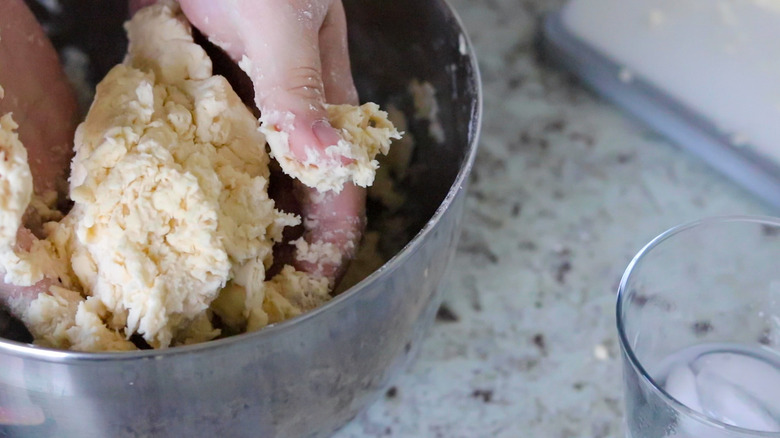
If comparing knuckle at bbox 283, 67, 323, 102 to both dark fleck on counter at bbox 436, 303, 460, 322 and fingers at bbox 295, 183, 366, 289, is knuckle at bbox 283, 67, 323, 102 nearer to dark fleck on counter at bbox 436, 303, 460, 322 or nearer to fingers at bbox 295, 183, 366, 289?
fingers at bbox 295, 183, 366, 289

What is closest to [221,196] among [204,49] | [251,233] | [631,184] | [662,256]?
[251,233]

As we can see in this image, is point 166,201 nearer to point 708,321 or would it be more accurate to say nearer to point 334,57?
point 334,57

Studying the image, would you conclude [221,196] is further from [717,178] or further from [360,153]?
[717,178]

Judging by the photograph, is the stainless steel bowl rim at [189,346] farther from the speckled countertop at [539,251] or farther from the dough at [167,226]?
the speckled countertop at [539,251]

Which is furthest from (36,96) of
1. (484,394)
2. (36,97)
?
(484,394)

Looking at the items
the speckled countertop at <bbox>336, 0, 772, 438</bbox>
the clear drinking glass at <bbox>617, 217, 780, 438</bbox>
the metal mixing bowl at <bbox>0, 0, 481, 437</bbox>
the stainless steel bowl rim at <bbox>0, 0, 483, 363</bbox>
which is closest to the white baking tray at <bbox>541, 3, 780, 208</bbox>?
the speckled countertop at <bbox>336, 0, 772, 438</bbox>
